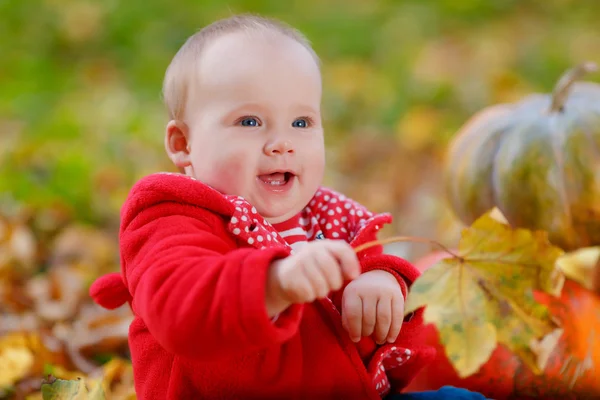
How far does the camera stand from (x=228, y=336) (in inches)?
42.3

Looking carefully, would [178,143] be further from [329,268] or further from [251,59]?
[329,268]

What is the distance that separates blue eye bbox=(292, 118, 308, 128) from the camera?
4.49 feet

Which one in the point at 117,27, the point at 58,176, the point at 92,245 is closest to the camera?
the point at 92,245

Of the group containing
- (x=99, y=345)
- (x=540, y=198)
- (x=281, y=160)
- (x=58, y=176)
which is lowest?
(x=99, y=345)

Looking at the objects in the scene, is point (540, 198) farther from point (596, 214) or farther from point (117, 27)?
point (117, 27)

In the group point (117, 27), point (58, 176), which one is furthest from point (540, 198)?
point (117, 27)

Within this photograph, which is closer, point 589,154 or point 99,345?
point 589,154

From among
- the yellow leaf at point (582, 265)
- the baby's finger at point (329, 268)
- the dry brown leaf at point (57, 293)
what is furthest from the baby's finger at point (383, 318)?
the dry brown leaf at point (57, 293)

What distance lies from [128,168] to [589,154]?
2.12 metres

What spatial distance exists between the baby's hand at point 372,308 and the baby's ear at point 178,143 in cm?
38

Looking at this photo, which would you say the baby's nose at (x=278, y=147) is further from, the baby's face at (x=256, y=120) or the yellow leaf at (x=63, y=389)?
the yellow leaf at (x=63, y=389)

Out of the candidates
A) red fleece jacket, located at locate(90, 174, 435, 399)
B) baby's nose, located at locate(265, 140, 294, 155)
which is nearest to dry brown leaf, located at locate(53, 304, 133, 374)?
red fleece jacket, located at locate(90, 174, 435, 399)

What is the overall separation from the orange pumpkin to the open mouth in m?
0.68

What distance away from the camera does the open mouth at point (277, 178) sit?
1338mm
